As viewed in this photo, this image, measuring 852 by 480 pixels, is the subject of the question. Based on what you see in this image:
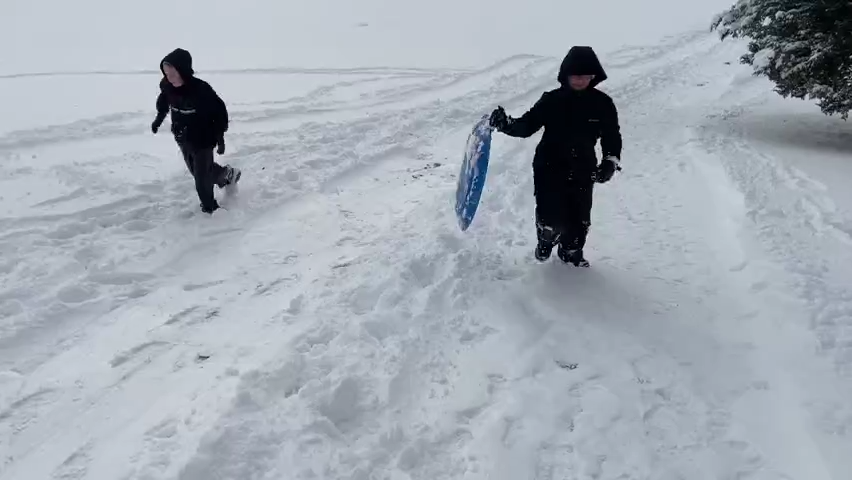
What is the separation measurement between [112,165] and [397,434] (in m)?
6.25

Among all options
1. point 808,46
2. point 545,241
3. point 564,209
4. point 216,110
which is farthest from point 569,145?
point 808,46

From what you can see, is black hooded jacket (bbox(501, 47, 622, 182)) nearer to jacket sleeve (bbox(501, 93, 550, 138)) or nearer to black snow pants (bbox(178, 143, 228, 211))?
jacket sleeve (bbox(501, 93, 550, 138))

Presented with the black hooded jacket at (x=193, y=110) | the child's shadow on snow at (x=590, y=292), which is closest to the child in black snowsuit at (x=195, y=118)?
the black hooded jacket at (x=193, y=110)

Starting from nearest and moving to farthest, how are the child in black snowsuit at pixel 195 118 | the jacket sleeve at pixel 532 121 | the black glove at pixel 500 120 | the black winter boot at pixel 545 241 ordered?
1. the jacket sleeve at pixel 532 121
2. the black glove at pixel 500 120
3. the black winter boot at pixel 545 241
4. the child in black snowsuit at pixel 195 118

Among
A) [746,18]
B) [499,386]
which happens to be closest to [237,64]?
[746,18]

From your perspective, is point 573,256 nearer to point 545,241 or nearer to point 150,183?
point 545,241

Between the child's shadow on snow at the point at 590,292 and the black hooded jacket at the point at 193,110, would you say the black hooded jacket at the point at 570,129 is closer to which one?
the child's shadow on snow at the point at 590,292

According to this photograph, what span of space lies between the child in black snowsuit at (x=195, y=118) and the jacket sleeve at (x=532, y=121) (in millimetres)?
3163

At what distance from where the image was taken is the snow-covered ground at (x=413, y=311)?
A: 133 inches

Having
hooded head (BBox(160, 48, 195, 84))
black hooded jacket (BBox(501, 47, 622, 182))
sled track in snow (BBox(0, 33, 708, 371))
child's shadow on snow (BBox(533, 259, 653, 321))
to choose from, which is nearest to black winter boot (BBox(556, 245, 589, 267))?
child's shadow on snow (BBox(533, 259, 653, 321))

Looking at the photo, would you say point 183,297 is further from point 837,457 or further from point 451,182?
point 837,457

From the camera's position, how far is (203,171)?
21.4 ft

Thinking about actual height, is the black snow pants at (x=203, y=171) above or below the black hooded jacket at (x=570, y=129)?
below

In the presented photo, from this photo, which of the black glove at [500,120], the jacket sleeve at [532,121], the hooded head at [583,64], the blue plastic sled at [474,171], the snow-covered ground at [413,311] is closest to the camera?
the snow-covered ground at [413,311]
